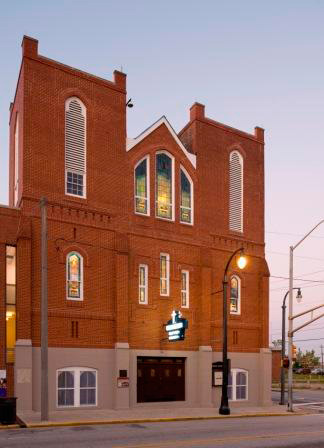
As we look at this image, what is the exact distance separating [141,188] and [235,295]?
9.14 metres

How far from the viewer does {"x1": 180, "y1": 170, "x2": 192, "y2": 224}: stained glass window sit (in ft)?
115

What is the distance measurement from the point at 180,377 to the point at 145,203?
10167 millimetres

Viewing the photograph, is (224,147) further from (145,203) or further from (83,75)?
(83,75)

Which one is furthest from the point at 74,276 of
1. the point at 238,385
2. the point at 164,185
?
the point at 238,385

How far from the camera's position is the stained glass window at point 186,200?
35.2 m

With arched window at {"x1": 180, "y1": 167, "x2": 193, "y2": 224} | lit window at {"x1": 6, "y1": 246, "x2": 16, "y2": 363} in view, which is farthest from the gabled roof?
lit window at {"x1": 6, "y1": 246, "x2": 16, "y2": 363}

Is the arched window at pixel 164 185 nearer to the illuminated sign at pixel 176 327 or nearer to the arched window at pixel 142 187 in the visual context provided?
the arched window at pixel 142 187

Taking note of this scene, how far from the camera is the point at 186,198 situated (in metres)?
35.4

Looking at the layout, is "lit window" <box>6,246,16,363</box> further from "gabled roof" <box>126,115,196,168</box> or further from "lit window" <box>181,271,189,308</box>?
"lit window" <box>181,271,189,308</box>

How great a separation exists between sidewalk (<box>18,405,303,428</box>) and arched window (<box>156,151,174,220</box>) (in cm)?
1095

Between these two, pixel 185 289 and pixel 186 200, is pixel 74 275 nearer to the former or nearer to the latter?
pixel 185 289

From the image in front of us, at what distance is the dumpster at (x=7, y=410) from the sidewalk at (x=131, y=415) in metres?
0.68

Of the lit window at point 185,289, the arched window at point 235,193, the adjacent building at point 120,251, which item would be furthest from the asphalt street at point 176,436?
the arched window at point 235,193

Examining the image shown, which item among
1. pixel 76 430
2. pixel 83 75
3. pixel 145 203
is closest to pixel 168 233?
pixel 145 203
